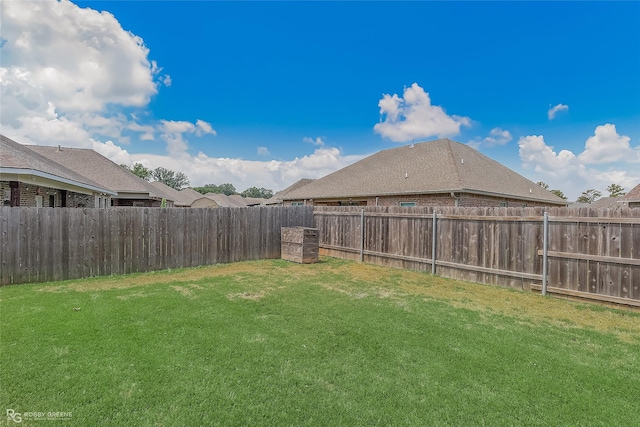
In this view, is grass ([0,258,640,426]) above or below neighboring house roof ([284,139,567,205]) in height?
below

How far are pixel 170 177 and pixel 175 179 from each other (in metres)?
1.42

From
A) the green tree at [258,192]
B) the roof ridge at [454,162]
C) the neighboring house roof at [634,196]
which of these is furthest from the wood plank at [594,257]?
the green tree at [258,192]

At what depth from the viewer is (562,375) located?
2.90 metres

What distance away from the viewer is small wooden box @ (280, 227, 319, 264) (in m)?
9.26

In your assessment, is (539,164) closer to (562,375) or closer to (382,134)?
(382,134)

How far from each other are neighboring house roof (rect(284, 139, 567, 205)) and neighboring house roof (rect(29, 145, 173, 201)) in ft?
30.6

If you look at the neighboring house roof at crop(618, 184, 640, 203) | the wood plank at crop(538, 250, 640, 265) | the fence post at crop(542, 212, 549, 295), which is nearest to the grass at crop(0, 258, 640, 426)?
the fence post at crop(542, 212, 549, 295)

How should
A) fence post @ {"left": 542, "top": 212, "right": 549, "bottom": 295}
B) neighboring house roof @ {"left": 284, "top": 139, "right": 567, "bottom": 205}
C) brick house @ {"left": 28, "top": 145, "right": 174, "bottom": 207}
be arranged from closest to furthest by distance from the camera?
1. fence post @ {"left": 542, "top": 212, "right": 549, "bottom": 295}
2. neighboring house roof @ {"left": 284, "top": 139, "right": 567, "bottom": 205}
3. brick house @ {"left": 28, "top": 145, "right": 174, "bottom": 207}

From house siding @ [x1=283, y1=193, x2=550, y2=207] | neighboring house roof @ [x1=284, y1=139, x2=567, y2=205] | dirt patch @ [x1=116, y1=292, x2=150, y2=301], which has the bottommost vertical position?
dirt patch @ [x1=116, y1=292, x2=150, y2=301]

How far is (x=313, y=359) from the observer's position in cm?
314

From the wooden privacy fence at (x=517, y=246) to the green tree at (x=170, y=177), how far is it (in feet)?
255

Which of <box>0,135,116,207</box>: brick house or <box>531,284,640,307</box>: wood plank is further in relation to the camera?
<box>0,135,116,207</box>: brick house

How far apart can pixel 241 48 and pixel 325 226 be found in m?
8.17

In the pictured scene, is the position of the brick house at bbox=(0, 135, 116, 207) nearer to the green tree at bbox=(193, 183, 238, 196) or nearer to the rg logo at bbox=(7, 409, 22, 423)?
the rg logo at bbox=(7, 409, 22, 423)
